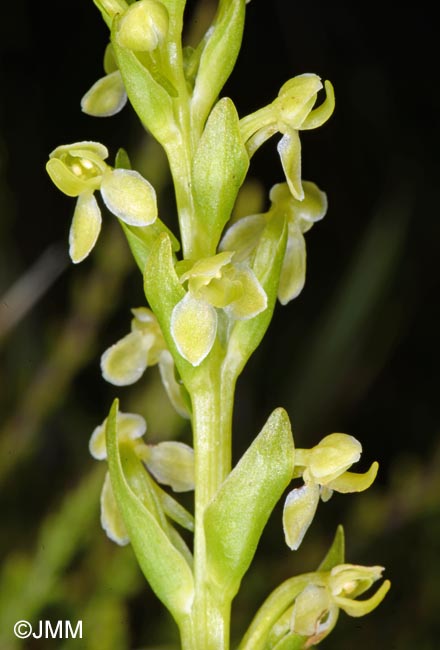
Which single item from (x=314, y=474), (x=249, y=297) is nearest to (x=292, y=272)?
(x=249, y=297)

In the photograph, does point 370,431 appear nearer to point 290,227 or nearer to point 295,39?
point 295,39

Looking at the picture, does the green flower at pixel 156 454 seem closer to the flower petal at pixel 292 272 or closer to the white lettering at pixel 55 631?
the flower petal at pixel 292 272

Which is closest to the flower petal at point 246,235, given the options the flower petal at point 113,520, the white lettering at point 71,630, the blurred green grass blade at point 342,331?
the flower petal at point 113,520

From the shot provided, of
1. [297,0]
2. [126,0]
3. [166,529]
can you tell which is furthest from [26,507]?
[297,0]

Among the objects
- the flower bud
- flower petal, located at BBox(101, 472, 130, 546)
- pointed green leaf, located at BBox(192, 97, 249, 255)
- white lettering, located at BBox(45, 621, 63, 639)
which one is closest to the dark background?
white lettering, located at BBox(45, 621, 63, 639)

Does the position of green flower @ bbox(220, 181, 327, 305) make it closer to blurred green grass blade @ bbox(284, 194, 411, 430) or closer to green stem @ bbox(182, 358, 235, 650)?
green stem @ bbox(182, 358, 235, 650)

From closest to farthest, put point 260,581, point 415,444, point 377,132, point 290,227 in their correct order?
point 290,227
point 260,581
point 415,444
point 377,132
